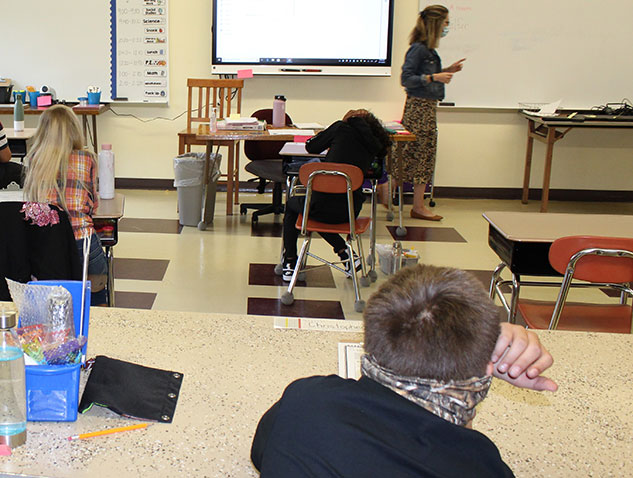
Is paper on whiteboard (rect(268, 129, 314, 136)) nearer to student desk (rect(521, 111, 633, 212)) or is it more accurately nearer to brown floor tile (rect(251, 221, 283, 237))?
brown floor tile (rect(251, 221, 283, 237))

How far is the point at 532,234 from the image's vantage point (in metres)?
2.63

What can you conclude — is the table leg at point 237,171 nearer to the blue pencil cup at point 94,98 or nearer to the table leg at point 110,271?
the blue pencil cup at point 94,98

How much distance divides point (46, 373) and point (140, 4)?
5.46 meters

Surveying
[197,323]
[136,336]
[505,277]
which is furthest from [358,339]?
[505,277]

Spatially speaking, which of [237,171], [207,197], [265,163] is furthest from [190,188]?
[237,171]

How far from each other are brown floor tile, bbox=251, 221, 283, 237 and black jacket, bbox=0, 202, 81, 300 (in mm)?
2566

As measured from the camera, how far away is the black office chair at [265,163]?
5.29 meters

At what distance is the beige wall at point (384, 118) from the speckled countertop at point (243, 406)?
4.88 m

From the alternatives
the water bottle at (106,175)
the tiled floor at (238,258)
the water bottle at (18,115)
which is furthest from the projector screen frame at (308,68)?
the water bottle at (106,175)

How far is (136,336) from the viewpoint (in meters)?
1.52

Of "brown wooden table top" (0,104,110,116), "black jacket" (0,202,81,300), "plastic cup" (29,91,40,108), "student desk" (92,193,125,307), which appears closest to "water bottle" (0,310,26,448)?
"black jacket" (0,202,81,300)

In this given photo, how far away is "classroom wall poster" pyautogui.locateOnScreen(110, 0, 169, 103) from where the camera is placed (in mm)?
6066

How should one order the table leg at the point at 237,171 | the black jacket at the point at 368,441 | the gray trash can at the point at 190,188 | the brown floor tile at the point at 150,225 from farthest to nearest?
the table leg at the point at 237,171 → the gray trash can at the point at 190,188 → the brown floor tile at the point at 150,225 → the black jacket at the point at 368,441

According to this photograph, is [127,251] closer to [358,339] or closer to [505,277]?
[505,277]
